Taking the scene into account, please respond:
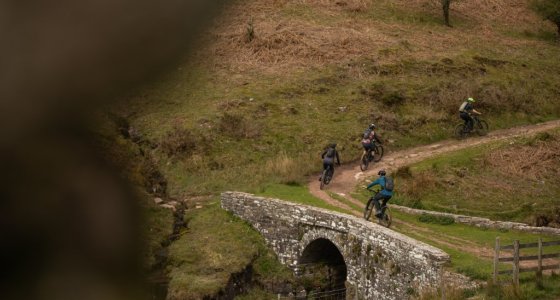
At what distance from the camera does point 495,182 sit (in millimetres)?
31922

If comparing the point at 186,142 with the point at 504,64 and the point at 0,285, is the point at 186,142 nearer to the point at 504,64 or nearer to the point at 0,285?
the point at 504,64

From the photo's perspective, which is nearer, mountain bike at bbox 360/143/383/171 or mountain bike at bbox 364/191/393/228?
mountain bike at bbox 364/191/393/228

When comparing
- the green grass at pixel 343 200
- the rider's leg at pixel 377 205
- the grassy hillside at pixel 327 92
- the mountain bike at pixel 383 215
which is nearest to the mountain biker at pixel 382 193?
the rider's leg at pixel 377 205

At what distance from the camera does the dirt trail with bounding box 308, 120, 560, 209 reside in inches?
1268

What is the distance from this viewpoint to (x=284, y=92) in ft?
139

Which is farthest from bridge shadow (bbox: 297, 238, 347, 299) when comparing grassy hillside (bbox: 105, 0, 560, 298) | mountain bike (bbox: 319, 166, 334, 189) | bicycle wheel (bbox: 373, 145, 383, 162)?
bicycle wheel (bbox: 373, 145, 383, 162)

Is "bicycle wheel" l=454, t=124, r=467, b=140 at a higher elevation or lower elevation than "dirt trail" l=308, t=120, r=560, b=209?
higher

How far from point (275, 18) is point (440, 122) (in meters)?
15.1

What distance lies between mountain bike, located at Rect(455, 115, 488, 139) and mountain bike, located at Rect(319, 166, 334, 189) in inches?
364

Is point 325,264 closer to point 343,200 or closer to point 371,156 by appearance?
point 343,200

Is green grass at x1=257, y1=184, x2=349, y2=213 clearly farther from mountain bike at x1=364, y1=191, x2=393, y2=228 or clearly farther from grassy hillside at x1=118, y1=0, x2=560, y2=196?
mountain bike at x1=364, y1=191, x2=393, y2=228

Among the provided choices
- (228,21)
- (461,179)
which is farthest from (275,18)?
(228,21)

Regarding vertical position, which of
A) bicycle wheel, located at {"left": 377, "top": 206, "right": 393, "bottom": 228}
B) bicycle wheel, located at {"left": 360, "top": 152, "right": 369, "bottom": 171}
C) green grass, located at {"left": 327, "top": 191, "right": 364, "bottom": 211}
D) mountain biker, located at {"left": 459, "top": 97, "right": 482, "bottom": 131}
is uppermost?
mountain biker, located at {"left": 459, "top": 97, "right": 482, "bottom": 131}

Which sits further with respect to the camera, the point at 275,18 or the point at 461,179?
the point at 275,18
